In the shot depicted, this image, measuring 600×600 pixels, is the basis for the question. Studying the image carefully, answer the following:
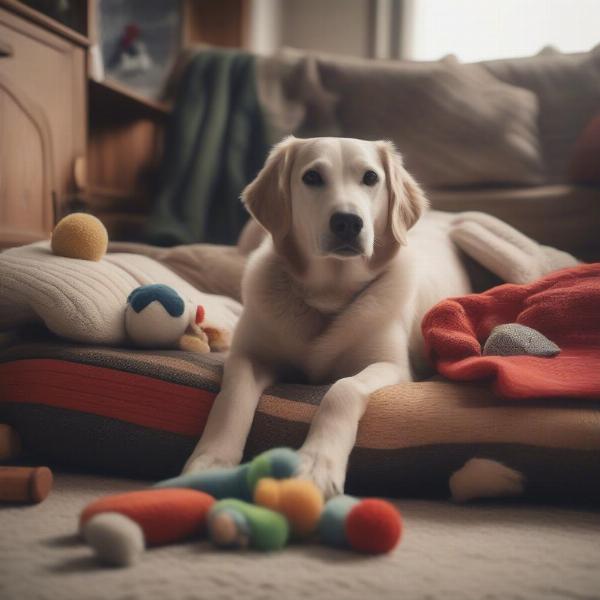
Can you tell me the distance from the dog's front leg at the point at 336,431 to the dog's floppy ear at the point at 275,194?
1.55 feet

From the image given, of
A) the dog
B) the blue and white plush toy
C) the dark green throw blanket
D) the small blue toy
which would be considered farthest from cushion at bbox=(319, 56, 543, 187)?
the small blue toy

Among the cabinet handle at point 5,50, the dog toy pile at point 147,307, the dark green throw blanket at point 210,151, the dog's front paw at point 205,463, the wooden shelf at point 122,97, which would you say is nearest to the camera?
the dog's front paw at point 205,463

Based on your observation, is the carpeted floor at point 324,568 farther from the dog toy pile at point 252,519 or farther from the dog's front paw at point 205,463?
the dog's front paw at point 205,463

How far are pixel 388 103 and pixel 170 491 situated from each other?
8.45ft

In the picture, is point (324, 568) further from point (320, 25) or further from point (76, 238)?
point (320, 25)

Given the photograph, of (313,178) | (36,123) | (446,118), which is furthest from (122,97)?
(313,178)

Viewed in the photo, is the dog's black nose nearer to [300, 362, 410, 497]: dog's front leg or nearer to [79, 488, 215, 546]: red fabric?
[300, 362, 410, 497]: dog's front leg

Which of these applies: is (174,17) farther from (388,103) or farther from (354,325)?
(354,325)

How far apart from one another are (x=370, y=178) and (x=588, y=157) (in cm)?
168

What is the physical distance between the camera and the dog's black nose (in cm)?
146

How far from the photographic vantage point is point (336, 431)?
1.21m

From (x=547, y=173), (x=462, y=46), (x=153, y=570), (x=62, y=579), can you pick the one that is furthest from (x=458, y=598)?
(x=462, y=46)

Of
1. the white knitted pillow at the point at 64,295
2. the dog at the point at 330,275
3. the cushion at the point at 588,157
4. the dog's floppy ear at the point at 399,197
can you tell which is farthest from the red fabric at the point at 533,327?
the cushion at the point at 588,157

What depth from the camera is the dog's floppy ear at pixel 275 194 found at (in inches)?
64.9
